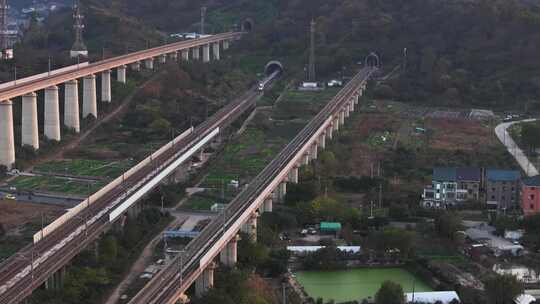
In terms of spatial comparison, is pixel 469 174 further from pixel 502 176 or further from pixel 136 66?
pixel 136 66

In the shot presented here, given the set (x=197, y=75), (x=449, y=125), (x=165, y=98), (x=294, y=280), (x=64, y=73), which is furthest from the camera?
(x=197, y=75)

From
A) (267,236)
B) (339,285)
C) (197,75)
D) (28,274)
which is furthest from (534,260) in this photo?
(197,75)

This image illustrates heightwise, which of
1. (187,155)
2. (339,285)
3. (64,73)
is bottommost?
(339,285)

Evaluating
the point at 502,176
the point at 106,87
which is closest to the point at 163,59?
the point at 106,87

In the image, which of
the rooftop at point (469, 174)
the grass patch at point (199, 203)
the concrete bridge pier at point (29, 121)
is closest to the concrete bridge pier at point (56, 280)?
the grass patch at point (199, 203)

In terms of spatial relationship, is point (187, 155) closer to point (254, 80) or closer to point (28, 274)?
point (28, 274)

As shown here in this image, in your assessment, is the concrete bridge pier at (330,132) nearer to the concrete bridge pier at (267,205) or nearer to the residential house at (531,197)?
the concrete bridge pier at (267,205)

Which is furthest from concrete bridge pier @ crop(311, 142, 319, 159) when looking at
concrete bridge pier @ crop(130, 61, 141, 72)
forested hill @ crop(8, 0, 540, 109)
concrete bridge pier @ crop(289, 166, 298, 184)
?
concrete bridge pier @ crop(130, 61, 141, 72)

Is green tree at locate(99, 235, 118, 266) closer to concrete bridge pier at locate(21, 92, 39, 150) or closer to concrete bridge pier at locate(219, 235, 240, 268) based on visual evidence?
concrete bridge pier at locate(219, 235, 240, 268)
